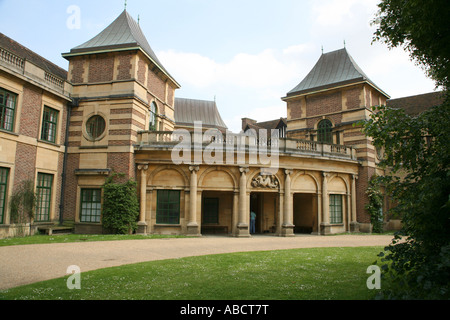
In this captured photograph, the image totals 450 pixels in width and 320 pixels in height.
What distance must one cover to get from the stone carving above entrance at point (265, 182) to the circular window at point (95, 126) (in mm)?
9644

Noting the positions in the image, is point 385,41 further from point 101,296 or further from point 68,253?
point 68,253

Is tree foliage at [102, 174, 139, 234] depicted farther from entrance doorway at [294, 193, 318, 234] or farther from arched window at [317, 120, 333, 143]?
arched window at [317, 120, 333, 143]

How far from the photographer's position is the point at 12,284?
6.95 m

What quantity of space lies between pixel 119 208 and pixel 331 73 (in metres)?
20.0

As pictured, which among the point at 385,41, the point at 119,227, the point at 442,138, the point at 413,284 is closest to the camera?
the point at 413,284

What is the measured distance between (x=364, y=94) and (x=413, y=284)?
21.3m

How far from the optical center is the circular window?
64.1 feet

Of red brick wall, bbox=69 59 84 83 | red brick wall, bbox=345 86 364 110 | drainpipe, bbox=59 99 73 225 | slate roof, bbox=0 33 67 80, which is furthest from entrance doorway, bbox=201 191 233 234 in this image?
slate roof, bbox=0 33 67 80

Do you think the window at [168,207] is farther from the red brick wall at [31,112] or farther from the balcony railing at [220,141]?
the red brick wall at [31,112]

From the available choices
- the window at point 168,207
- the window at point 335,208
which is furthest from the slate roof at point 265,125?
the window at point 168,207

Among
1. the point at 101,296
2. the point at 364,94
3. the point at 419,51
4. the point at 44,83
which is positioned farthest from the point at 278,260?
the point at 364,94

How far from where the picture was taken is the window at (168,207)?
18.9 m

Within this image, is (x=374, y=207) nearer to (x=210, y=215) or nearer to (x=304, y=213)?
(x=304, y=213)

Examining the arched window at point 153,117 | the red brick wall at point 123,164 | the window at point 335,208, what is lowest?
the window at point 335,208
